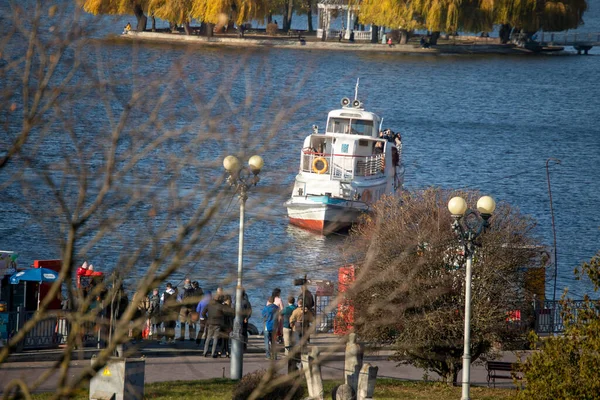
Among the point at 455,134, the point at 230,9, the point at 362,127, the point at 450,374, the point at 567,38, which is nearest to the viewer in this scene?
the point at 450,374

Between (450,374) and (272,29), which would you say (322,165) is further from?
(272,29)

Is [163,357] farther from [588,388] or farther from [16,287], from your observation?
[588,388]

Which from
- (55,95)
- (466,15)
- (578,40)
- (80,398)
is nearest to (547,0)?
(466,15)

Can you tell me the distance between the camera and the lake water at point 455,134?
29128 millimetres

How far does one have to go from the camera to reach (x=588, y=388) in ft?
43.3

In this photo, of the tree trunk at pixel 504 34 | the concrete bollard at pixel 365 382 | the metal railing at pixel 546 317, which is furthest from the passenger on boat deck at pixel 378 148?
the tree trunk at pixel 504 34

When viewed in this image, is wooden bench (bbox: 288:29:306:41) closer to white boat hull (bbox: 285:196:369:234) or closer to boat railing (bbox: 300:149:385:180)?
boat railing (bbox: 300:149:385:180)

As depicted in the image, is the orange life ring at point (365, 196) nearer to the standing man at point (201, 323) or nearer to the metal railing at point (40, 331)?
the standing man at point (201, 323)

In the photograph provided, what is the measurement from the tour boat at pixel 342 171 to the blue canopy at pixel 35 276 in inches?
906

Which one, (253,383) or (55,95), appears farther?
(253,383)

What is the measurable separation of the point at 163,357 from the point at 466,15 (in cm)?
8518

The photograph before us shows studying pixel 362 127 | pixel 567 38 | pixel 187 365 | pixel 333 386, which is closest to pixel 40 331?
pixel 187 365

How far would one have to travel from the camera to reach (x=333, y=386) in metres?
17.4

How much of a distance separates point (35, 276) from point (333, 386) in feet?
20.2
